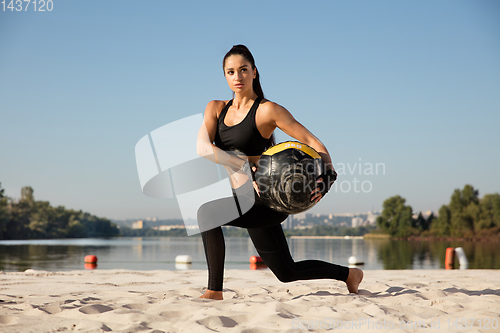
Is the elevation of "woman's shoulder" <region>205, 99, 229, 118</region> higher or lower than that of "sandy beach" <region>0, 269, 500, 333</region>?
higher

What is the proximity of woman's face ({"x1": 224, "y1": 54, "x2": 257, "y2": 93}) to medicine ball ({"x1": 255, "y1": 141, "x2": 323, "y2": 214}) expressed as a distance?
76 centimetres

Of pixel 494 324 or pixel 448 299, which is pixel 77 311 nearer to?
pixel 494 324

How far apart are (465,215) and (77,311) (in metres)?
71.4

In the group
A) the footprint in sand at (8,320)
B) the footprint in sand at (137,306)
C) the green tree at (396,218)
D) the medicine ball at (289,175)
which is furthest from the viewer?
the green tree at (396,218)

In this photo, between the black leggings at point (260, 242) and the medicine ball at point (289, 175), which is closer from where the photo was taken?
the medicine ball at point (289, 175)

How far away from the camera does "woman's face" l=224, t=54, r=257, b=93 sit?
3594 millimetres

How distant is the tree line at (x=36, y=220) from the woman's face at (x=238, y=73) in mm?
58159

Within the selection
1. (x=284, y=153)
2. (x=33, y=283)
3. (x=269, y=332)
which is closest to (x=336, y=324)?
(x=269, y=332)

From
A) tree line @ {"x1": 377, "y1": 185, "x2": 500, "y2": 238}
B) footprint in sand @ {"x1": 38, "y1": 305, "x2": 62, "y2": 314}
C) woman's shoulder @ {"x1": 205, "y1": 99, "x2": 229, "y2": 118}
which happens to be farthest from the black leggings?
tree line @ {"x1": 377, "y1": 185, "x2": 500, "y2": 238}

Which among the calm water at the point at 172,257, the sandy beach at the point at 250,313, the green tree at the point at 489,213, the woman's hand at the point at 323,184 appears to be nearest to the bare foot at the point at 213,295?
the sandy beach at the point at 250,313

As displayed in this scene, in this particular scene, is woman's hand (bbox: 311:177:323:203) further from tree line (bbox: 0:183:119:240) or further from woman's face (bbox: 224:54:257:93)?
tree line (bbox: 0:183:119:240)

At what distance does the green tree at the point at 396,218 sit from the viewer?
81000 mm

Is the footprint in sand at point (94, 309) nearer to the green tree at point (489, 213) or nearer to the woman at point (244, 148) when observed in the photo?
the woman at point (244, 148)

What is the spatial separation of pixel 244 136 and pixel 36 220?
245 ft
